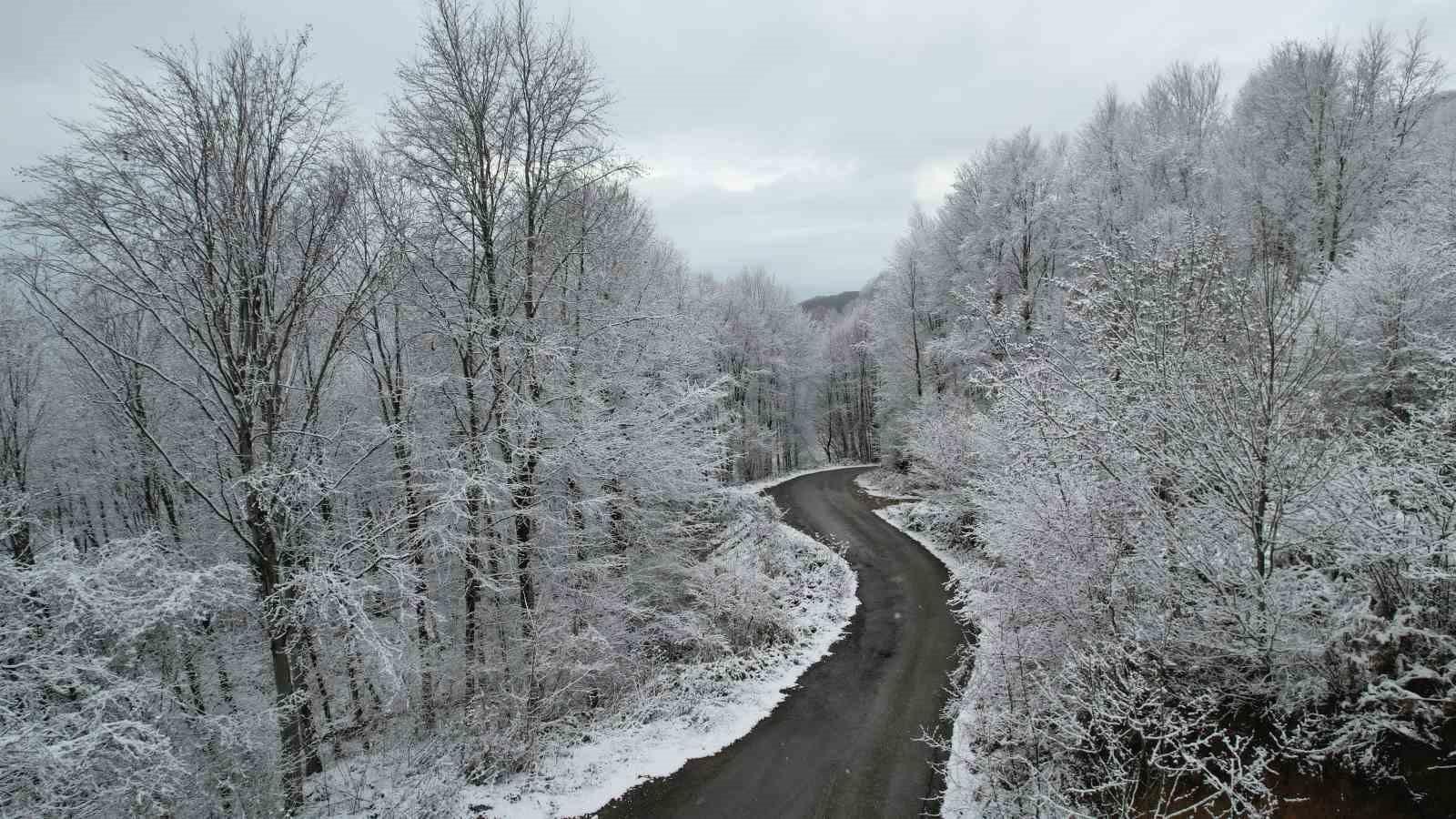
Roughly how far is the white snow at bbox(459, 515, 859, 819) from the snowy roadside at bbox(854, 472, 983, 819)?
3.36 metres

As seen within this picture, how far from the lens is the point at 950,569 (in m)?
18.1

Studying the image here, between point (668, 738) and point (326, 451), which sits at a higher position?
point (326, 451)

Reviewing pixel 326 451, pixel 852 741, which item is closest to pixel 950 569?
pixel 852 741

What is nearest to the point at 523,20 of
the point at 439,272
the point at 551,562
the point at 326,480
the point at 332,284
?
the point at 439,272

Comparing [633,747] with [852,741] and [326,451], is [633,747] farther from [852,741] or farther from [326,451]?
[326,451]

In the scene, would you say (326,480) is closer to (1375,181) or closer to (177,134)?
(177,134)

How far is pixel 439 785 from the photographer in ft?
26.4

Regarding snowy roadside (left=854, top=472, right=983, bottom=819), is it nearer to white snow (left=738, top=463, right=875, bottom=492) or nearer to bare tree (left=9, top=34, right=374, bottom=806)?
white snow (left=738, top=463, right=875, bottom=492)

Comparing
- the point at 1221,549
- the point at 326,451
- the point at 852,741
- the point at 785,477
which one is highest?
the point at 326,451

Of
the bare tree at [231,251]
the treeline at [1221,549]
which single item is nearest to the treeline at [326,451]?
the bare tree at [231,251]

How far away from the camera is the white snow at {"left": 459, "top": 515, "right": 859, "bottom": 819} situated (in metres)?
8.16

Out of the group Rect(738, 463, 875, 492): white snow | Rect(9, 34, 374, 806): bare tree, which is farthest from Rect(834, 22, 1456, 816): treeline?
Rect(738, 463, 875, 492): white snow

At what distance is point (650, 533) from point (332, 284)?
7.92 meters

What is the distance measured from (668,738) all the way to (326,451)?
23.3 ft
